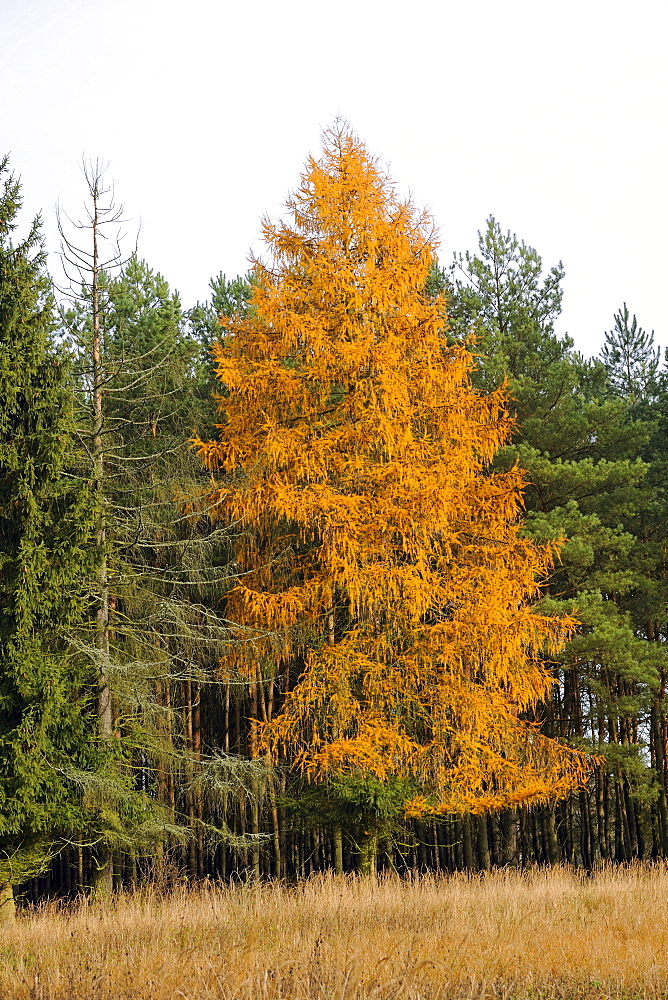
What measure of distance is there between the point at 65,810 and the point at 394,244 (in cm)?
1002

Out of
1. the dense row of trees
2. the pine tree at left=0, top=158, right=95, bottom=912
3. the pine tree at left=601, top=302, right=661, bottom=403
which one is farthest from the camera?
the pine tree at left=601, top=302, right=661, bottom=403

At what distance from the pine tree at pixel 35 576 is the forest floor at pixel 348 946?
1234mm

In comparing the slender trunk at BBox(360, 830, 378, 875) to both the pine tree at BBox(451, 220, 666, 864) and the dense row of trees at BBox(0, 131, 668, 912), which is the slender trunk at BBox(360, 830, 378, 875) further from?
the pine tree at BBox(451, 220, 666, 864)

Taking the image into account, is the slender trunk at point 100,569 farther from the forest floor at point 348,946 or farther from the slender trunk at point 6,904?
the forest floor at point 348,946

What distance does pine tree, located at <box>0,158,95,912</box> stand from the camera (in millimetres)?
12703

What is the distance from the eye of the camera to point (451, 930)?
372 inches

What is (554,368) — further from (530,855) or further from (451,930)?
(451,930)

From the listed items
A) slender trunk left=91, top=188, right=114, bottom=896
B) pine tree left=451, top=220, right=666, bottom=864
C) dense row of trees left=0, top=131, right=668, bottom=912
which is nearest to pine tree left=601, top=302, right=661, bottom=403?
pine tree left=451, top=220, right=666, bottom=864

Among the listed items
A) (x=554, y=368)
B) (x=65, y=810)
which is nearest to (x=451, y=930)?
(x=65, y=810)

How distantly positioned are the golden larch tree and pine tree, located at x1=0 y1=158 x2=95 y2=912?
8.89 feet

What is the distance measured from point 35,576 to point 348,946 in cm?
694

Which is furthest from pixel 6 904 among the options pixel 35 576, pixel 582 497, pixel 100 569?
pixel 582 497

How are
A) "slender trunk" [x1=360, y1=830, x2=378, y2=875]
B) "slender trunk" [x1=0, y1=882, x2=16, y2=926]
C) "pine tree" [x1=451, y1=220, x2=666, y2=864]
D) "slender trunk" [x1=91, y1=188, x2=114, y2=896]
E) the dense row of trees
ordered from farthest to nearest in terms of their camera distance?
"pine tree" [x1=451, y1=220, x2=666, y2=864] < "slender trunk" [x1=360, y1=830, x2=378, y2=875] < "slender trunk" [x1=91, y1=188, x2=114, y2=896] < the dense row of trees < "slender trunk" [x1=0, y1=882, x2=16, y2=926]

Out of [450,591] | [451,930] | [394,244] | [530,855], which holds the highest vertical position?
[394,244]
